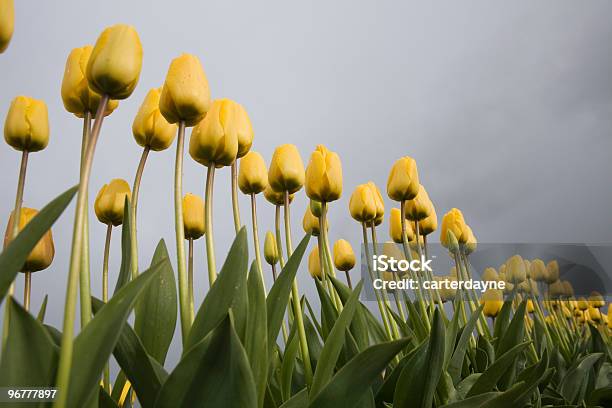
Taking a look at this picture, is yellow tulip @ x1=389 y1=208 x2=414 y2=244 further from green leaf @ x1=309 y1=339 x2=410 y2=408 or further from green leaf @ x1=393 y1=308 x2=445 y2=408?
green leaf @ x1=309 y1=339 x2=410 y2=408

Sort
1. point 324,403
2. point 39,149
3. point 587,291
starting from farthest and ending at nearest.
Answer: point 587,291 → point 39,149 → point 324,403

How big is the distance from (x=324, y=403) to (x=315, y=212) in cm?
57

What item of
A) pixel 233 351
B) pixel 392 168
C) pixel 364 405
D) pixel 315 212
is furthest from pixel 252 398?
pixel 392 168

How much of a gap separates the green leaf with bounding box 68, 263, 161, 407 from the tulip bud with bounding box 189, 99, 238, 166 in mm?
285

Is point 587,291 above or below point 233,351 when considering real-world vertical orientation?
above

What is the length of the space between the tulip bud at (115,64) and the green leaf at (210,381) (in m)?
0.20

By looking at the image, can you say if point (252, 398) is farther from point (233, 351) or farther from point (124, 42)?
point (124, 42)

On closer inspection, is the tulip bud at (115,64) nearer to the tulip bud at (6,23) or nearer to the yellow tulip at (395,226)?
the tulip bud at (6,23)

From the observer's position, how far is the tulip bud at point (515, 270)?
61.1 inches

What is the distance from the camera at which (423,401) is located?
55 cm

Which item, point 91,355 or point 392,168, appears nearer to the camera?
point 91,355

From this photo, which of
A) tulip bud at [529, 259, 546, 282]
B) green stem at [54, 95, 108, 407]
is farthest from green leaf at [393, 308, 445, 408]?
tulip bud at [529, 259, 546, 282]

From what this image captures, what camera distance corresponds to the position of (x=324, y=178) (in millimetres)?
827

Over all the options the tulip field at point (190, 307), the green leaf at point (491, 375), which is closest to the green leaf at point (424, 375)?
the tulip field at point (190, 307)
